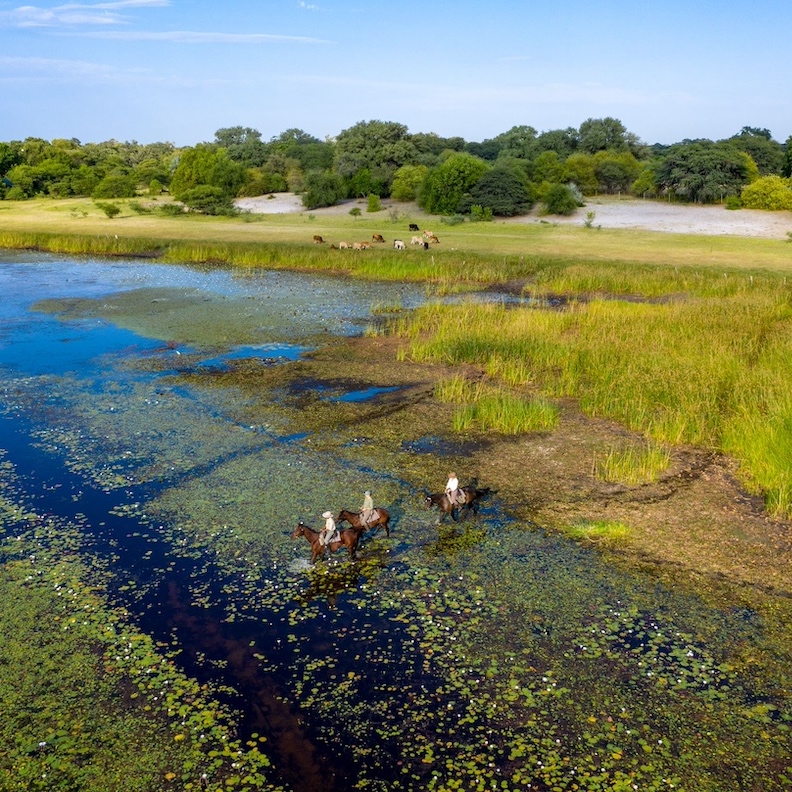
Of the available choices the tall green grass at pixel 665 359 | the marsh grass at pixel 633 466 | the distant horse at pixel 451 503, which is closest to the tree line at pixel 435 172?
the tall green grass at pixel 665 359

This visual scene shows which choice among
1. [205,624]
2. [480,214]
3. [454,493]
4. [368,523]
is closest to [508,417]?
[454,493]

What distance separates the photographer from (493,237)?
4412cm

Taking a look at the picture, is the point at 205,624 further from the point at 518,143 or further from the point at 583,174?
the point at 518,143

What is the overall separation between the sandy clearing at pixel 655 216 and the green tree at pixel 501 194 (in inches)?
33.7

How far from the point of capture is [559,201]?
53.0m

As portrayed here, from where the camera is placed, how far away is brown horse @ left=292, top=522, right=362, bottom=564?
9320mm

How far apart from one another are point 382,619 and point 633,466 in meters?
5.38

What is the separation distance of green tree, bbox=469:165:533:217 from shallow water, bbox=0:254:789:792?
134ft

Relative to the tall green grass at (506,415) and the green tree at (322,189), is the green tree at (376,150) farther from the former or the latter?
the tall green grass at (506,415)

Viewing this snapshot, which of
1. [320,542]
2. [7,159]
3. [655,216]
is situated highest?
[7,159]

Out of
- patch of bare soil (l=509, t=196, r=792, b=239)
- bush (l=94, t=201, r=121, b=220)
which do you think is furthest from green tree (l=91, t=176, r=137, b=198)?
patch of bare soil (l=509, t=196, r=792, b=239)

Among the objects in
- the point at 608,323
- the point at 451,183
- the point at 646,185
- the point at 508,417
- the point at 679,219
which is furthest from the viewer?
the point at 646,185

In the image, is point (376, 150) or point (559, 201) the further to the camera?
point (376, 150)

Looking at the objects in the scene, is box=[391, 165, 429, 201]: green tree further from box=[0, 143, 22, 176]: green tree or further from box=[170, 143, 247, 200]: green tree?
box=[0, 143, 22, 176]: green tree
